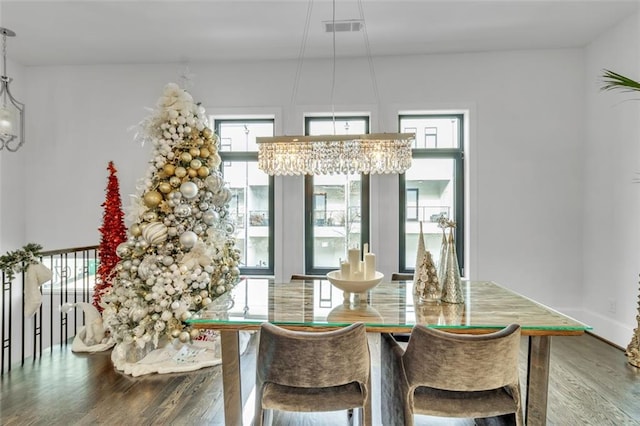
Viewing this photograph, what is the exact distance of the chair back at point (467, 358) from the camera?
1338 millimetres

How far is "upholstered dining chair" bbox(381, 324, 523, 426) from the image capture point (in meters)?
1.34

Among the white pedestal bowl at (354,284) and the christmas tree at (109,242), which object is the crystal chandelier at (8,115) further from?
the white pedestal bowl at (354,284)

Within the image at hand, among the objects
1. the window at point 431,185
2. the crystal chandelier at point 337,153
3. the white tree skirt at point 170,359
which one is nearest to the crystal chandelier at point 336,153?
the crystal chandelier at point 337,153

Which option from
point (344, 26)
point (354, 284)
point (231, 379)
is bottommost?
point (231, 379)

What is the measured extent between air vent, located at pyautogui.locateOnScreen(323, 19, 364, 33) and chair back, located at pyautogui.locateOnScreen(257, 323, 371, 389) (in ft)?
9.35

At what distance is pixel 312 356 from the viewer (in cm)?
138

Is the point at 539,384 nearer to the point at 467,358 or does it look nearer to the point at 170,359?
the point at 467,358

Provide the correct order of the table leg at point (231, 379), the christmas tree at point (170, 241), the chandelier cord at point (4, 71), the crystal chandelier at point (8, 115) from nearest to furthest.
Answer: the table leg at point (231, 379)
the christmas tree at point (170, 241)
the crystal chandelier at point (8, 115)
the chandelier cord at point (4, 71)

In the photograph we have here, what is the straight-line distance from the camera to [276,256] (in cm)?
384

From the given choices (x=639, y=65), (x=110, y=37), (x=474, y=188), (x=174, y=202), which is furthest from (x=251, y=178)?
(x=639, y=65)

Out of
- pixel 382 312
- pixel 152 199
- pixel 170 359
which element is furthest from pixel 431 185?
pixel 170 359

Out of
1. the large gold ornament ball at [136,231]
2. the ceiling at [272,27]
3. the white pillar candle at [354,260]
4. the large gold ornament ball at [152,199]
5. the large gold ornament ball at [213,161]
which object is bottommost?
the white pillar candle at [354,260]

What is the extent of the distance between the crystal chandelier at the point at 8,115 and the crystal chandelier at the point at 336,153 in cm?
311

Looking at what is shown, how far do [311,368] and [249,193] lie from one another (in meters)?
2.96
